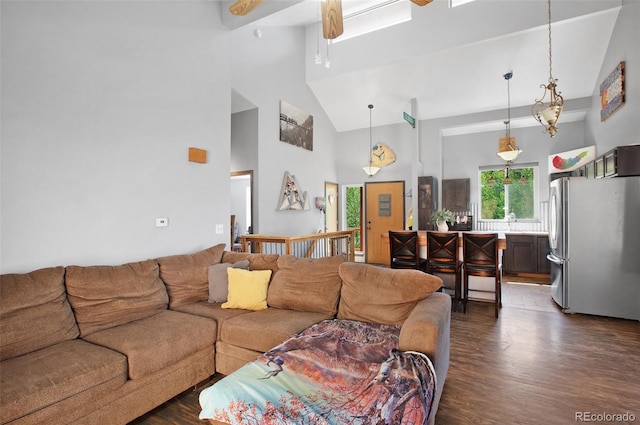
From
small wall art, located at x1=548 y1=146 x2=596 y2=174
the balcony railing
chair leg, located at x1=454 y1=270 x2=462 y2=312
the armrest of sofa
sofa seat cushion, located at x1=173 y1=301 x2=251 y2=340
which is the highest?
small wall art, located at x1=548 y1=146 x2=596 y2=174

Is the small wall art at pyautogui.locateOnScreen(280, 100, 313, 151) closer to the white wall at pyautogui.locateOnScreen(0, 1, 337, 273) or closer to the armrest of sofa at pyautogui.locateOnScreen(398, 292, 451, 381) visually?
the white wall at pyautogui.locateOnScreen(0, 1, 337, 273)

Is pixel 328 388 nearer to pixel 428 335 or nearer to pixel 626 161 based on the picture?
pixel 428 335

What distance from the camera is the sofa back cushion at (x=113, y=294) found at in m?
2.34

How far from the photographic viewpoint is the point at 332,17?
236cm

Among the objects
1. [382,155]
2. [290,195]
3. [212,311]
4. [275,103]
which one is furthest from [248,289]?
[382,155]

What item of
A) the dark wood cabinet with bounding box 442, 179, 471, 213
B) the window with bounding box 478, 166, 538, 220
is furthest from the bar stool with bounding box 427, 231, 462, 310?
the window with bounding box 478, 166, 538, 220

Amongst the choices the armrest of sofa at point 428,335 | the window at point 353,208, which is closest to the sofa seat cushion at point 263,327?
the armrest of sofa at point 428,335

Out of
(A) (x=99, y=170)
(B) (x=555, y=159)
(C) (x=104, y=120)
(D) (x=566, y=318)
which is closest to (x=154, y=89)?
(C) (x=104, y=120)

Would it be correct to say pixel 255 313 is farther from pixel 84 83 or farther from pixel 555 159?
pixel 555 159

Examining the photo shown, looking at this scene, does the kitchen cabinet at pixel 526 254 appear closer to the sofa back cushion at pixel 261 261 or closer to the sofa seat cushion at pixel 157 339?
the sofa back cushion at pixel 261 261

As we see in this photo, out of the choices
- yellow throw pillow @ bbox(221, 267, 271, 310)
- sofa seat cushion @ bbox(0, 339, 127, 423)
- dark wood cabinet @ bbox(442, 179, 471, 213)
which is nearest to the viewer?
sofa seat cushion @ bbox(0, 339, 127, 423)

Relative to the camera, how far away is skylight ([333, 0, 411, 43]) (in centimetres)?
557

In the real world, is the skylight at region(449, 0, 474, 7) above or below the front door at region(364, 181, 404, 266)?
above

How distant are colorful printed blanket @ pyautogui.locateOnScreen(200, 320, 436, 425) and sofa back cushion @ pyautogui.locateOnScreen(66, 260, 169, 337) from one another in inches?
52.7
